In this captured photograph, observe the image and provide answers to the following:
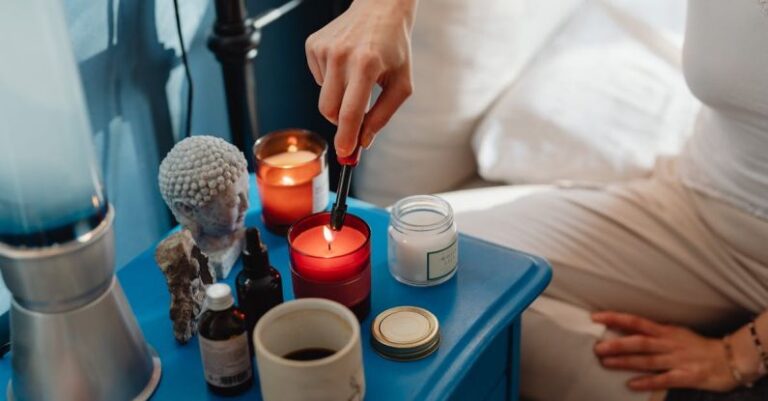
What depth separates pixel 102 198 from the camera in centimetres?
62

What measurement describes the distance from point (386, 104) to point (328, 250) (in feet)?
0.47

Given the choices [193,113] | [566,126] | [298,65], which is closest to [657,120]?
[566,126]

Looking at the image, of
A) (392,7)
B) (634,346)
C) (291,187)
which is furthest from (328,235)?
(634,346)

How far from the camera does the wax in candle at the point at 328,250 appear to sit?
28.4 inches

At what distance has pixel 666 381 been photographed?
3.26 ft

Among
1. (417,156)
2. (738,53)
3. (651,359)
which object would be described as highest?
(738,53)

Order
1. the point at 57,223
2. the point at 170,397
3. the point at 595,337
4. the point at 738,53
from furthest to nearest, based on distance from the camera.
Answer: the point at 595,337 < the point at 738,53 < the point at 170,397 < the point at 57,223

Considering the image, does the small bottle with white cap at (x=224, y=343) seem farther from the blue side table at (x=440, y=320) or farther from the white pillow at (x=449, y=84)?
the white pillow at (x=449, y=84)

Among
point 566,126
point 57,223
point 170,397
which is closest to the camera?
point 57,223

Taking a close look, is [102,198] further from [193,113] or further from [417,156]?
[417,156]

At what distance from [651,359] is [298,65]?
67 centimetres

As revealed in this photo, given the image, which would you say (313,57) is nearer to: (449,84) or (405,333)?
(405,333)

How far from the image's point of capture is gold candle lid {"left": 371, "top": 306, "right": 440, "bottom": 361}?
712 mm

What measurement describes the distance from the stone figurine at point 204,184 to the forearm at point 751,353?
62 centimetres
